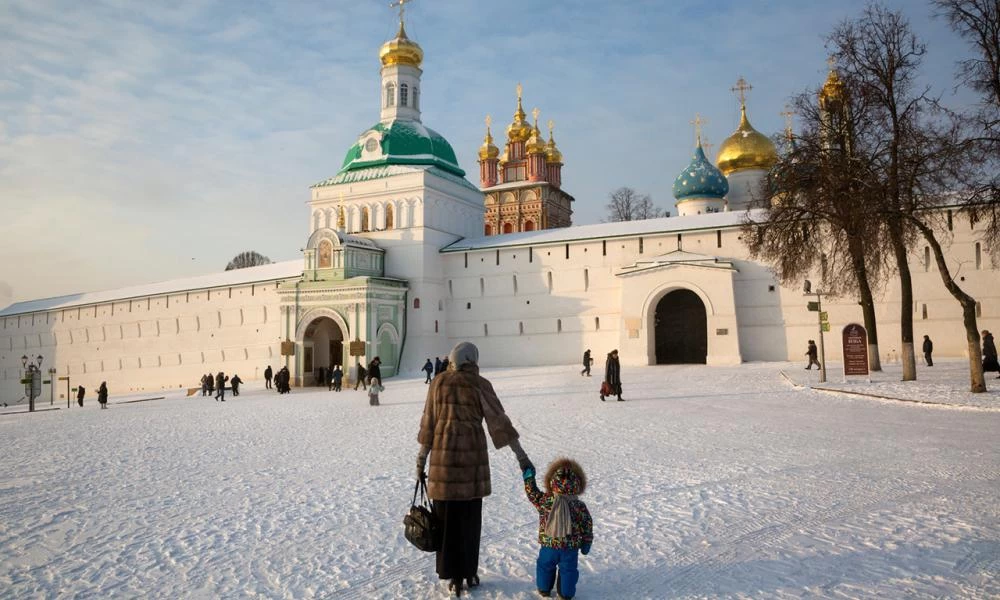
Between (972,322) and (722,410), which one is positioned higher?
(972,322)

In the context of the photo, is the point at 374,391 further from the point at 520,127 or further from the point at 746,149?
the point at 520,127

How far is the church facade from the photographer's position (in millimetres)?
26609

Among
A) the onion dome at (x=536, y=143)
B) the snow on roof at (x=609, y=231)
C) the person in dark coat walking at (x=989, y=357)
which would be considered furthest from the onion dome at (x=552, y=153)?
the person in dark coat walking at (x=989, y=357)

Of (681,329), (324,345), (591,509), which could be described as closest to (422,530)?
(591,509)

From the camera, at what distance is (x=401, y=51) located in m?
36.8

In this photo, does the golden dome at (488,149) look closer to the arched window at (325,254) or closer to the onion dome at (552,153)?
the onion dome at (552,153)

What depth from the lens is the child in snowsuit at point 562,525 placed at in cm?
406

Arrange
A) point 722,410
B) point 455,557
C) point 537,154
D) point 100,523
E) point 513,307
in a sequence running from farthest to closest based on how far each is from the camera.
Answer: point 537,154 < point 513,307 < point 722,410 < point 100,523 < point 455,557

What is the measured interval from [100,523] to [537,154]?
48.0 meters

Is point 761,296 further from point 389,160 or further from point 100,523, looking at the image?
point 100,523

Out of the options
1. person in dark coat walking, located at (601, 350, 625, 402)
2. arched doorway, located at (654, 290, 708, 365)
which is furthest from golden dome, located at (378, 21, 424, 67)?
person in dark coat walking, located at (601, 350, 625, 402)

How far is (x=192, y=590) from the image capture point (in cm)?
450

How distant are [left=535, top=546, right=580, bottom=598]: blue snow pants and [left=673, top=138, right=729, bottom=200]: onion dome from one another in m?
34.7

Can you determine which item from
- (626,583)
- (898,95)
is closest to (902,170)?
(898,95)
